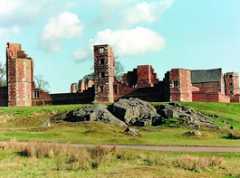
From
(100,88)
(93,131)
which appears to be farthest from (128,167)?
(100,88)

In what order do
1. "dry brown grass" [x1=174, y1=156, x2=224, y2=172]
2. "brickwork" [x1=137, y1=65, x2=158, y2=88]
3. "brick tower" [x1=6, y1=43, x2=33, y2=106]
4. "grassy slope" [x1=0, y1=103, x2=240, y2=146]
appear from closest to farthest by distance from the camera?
"dry brown grass" [x1=174, y1=156, x2=224, y2=172] < "grassy slope" [x1=0, y1=103, x2=240, y2=146] < "brick tower" [x1=6, y1=43, x2=33, y2=106] < "brickwork" [x1=137, y1=65, x2=158, y2=88]

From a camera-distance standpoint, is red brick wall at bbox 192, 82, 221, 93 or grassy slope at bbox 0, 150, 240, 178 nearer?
grassy slope at bbox 0, 150, 240, 178

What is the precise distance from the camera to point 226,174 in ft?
68.2

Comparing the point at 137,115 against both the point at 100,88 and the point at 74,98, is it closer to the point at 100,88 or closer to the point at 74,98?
the point at 100,88

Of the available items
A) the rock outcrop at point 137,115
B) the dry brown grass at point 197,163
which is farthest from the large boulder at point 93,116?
the dry brown grass at point 197,163

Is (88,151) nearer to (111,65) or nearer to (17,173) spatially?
(17,173)

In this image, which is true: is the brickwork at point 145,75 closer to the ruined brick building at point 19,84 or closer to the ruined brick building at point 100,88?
the ruined brick building at point 100,88

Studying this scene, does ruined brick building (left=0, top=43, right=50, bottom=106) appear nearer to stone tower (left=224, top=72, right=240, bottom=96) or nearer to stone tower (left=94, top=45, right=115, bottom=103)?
stone tower (left=94, top=45, right=115, bottom=103)

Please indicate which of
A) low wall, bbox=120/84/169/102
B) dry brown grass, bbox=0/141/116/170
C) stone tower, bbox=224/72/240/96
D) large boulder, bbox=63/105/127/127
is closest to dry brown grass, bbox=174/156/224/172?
dry brown grass, bbox=0/141/116/170

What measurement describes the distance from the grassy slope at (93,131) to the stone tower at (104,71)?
1288 cm

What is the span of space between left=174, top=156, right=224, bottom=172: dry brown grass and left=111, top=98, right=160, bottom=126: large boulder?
30.0 metres

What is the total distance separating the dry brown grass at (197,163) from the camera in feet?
72.4

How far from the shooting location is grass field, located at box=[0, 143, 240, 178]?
66.9 feet

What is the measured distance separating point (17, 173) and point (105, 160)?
4.42m
